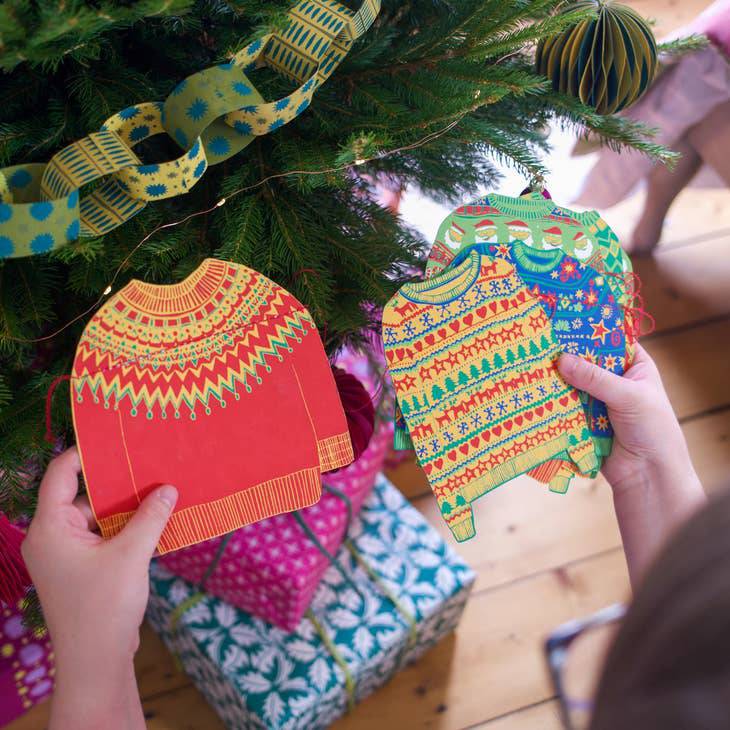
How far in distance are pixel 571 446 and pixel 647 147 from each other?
0.95 feet

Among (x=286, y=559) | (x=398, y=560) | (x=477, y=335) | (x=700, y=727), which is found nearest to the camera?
(x=700, y=727)

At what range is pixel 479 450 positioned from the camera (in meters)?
0.64

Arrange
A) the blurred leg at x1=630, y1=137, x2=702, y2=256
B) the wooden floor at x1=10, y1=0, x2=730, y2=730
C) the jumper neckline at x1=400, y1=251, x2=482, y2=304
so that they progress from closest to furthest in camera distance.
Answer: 1. the jumper neckline at x1=400, y1=251, x2=482, y2=304
2. the wooden floor at x1=10, y1=0, x2=730, y2=730
3. the blurred leg at x1=630, y1=137, x2=702, y2=256

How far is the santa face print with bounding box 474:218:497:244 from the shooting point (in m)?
0.64

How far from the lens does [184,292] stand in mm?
558

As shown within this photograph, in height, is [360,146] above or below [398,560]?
above

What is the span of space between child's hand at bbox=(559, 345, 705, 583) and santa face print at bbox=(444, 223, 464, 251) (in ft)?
0.47

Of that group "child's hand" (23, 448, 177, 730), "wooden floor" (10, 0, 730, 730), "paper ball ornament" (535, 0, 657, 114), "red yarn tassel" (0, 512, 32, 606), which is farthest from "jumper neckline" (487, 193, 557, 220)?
"wooden floor" (10, 0, 730, 730)

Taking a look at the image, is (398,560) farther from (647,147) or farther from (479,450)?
(647,147)

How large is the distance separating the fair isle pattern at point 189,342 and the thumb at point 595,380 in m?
0.24

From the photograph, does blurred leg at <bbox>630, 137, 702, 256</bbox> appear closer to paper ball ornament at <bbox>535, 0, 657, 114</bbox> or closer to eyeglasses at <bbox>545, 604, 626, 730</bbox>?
paper ball ornament at <bbox>535, 0, 657, 114</bbox>

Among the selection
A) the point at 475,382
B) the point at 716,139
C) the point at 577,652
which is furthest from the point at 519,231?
the point at 716,139

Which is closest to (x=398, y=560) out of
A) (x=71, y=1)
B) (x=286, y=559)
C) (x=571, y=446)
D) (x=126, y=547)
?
A: (x=286, y=559)

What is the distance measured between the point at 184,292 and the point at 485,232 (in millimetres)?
272
